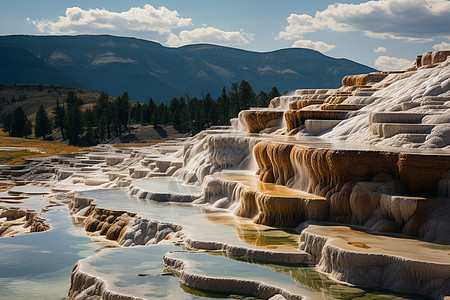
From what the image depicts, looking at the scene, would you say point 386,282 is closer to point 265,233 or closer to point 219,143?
point 265,233

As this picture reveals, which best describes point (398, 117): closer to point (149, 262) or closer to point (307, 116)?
→ point (307, 116)

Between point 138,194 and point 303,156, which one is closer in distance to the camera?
point 303,156

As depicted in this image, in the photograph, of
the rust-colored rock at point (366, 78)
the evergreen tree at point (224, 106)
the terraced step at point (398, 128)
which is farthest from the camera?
the evergreen tree at point (224, 106)

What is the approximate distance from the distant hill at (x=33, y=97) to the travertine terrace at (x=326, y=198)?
8890 centimetres

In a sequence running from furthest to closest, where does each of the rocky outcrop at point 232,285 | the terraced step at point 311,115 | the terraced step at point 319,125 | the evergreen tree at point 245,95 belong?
the evergreen tree at point 245,95, the terraced step at point 311,115, the terraced step at point 319,125, the rocky outcrop at point 232,285

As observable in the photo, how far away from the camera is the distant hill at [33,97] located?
118 m

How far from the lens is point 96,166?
147 ft

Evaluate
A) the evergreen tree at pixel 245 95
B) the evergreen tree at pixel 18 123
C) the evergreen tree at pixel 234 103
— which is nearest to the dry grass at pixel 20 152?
the evergreen tree at pixel 18 123

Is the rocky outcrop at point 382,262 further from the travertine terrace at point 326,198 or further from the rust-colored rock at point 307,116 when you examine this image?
the rust-colored rock at point 307,116

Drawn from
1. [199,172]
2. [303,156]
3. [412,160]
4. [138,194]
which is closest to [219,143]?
[199,172]

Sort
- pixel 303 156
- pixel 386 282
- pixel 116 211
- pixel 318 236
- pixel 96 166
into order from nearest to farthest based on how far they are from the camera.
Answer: pixel 386 282 → pixel 318 236 → pixel 303 156 → pixel 116 211 → pixel 96 166

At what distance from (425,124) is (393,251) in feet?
27.2

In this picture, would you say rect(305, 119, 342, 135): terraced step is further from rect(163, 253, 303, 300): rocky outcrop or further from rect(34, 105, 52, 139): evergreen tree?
rect(34, 105, 52, 139): evergreen tree

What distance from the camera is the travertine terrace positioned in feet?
43.9
